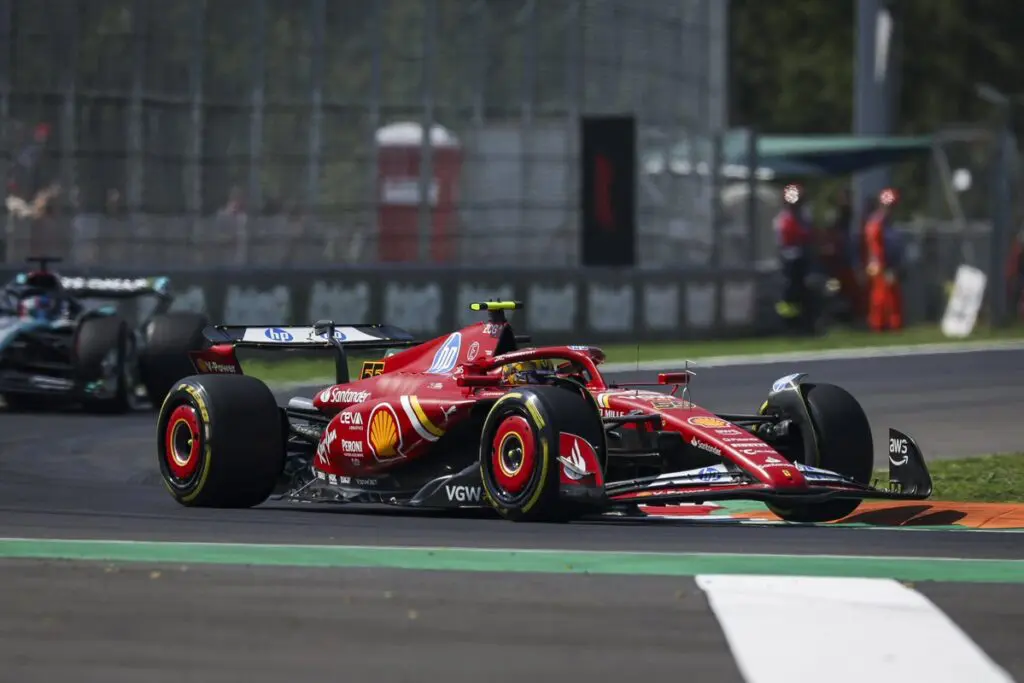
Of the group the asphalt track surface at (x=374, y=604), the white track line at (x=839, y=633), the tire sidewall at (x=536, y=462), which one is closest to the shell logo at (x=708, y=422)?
the asphalt track surface at (x=374, y=604)

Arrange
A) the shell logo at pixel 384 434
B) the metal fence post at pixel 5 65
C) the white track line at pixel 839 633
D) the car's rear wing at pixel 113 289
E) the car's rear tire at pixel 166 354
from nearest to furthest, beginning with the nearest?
the white track line at pixel 839 633 → the shell logo at pixel 384 434 → the car's rear tire at pixel 166 354 → the car's rear wing at pixel 113 289 → the metal fence post at pixel 5 65

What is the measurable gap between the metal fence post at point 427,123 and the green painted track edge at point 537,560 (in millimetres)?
16897

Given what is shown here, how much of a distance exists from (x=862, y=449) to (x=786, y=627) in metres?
4.13

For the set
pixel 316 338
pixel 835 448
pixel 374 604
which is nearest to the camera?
pixel 374 604

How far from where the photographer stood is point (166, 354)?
61.9ft

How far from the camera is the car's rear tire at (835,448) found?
11.3 m

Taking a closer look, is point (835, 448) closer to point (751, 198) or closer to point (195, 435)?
point (195, 435)

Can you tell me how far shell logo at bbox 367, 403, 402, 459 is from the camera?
1170cm

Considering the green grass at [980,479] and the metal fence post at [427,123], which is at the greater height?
the metal fence post at [427,123]

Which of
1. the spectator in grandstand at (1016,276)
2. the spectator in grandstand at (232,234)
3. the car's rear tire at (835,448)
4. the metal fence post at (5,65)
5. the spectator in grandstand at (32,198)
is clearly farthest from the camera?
the spectator in grandstand at (1016,276)

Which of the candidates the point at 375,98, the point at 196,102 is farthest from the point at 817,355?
the point at 196,102

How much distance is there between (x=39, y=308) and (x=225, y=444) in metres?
7.73

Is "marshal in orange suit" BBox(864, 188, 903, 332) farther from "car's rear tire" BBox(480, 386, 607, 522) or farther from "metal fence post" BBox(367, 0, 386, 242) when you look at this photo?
"car's rear tire" BBox(480, 386, 607, 522)

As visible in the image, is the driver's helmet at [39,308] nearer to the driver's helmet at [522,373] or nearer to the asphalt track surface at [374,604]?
the asphalt track surface at [374,604]
